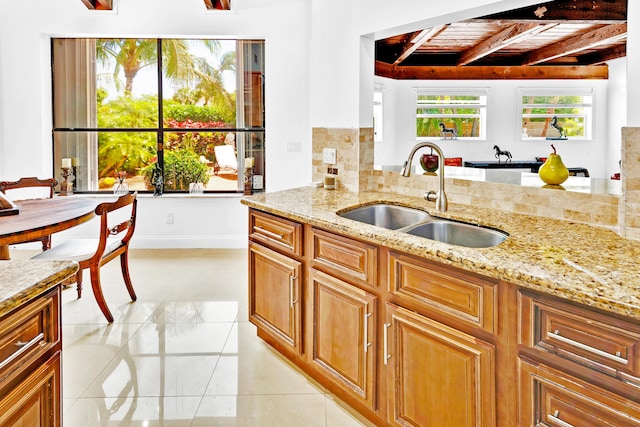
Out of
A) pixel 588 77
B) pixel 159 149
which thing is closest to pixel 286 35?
pixel 159 149

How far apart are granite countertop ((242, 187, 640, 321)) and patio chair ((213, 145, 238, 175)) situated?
117 inches

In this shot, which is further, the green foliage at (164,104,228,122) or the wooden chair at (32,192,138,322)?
the green foliage at (164,104,228,122)

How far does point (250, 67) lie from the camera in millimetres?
5066

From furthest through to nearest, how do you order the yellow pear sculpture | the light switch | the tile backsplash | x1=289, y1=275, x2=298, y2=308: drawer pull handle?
the light switch
x1=289, y1=275, x2=298, y2=308: drawer pull handle
the yellow pear sculpture
the tile backsplash

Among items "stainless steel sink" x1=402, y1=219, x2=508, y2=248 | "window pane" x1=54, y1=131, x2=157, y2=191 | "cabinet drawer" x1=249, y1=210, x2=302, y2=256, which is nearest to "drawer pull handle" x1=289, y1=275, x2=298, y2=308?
"cabinet drawer" x1=249, y1=210, x2=302, y2=256

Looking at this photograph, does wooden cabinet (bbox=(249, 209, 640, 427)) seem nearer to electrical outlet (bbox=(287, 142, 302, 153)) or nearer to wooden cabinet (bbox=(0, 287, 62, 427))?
wooden cabinet (bbox=(0, 287, 62, 427))

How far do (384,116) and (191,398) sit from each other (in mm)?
6452

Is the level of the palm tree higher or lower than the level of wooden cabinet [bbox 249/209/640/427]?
higher

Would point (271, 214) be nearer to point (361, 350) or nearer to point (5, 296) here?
point (361, 350)

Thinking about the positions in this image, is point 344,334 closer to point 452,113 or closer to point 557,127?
→ point 452,113

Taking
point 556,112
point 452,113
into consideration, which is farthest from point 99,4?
point 556,112

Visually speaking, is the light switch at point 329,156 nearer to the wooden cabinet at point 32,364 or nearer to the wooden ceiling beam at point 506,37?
the wooden cabinet at point 32,364

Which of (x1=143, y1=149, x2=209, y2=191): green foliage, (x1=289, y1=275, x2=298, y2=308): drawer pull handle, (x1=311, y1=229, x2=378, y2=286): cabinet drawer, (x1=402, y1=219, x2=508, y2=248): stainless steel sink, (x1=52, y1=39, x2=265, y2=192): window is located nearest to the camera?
(x1=311, y1=229, x2=378, y2=286): cabinet drawer

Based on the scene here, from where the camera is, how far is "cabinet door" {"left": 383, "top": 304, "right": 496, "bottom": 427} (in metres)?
1.42
